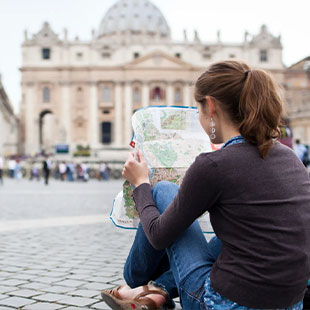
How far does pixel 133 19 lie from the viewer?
275 feet

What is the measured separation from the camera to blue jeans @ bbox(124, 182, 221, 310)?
2119mm

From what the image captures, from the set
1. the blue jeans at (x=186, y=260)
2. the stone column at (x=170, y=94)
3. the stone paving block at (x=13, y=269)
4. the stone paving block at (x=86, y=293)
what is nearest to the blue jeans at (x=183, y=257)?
the blue jeans at (x=186, y=260)

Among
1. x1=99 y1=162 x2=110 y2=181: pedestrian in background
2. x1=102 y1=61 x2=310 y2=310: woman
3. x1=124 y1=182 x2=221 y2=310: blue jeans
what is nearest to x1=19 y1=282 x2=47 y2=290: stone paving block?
x1=124 y1=182 x2=221 y2=310: blue jeans

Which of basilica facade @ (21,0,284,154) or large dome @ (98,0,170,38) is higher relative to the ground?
large dome @ (98,0,170,38)

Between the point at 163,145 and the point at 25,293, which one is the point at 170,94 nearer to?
the point at 25,293

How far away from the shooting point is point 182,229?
2086 millimetres

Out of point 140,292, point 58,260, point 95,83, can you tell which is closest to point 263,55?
point 95,83

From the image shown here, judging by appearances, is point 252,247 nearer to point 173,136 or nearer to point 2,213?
point 173,136

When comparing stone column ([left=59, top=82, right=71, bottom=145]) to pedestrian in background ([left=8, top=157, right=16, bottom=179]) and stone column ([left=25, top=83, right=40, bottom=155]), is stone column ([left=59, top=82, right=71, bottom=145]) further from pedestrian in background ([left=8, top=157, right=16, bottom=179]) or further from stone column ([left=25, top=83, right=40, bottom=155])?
pedestrian in background ([left=8, top=157, right=16, bottom=179])

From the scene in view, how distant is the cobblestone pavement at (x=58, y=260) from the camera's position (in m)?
3.26

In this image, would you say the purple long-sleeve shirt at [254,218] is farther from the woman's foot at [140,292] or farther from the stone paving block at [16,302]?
the stone paving block at [16,302]

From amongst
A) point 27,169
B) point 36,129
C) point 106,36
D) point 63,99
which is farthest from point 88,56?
point 27,169

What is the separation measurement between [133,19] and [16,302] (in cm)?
8389

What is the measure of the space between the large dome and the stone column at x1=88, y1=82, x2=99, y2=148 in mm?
21704
